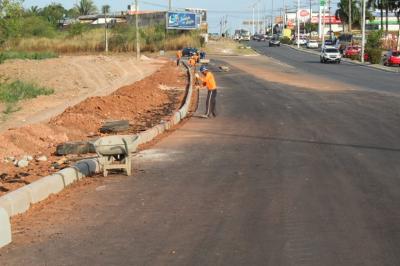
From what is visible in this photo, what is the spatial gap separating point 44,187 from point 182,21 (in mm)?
99754

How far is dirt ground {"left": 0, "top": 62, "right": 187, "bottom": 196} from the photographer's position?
11.5 meters

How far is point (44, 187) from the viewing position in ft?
30.5

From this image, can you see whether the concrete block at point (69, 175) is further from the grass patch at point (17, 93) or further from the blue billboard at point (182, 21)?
the blue billboard at point (182, 21)

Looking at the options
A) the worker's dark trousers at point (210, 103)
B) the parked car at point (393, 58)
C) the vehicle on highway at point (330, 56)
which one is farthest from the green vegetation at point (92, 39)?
the worker's dark trousers at point (210, 103)

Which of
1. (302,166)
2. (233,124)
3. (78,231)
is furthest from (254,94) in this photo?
(78,231)

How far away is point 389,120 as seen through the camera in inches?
750

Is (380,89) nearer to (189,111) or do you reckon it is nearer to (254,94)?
(254,94)

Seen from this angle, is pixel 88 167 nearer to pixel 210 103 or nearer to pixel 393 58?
pixel 210 103

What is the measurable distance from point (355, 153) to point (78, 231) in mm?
7151

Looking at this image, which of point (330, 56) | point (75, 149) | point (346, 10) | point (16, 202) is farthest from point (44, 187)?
point (346, 10)

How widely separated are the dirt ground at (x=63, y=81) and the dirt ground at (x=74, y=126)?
1.66m

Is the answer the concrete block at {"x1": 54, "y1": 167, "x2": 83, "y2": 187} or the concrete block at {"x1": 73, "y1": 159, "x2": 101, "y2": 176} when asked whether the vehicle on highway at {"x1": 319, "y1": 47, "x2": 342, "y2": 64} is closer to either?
the concrete block at {"x1": 73, "y1": 159, "x2": 101, "y2": 176}

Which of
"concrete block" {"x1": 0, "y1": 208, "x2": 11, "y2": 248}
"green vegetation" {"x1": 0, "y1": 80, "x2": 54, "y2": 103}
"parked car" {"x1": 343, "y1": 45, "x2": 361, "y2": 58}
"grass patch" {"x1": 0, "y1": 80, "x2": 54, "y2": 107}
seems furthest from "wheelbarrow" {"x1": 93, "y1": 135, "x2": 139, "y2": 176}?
"parked car" {"x1": 343, "y1": 45, "x2": 361, "y2": 58}

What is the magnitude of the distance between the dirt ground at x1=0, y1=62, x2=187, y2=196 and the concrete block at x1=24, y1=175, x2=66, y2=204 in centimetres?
56
